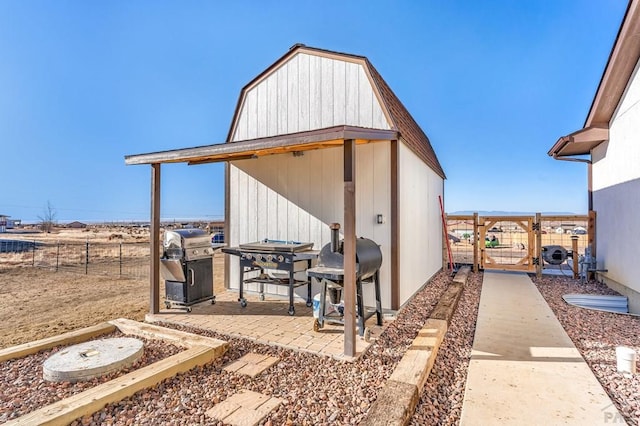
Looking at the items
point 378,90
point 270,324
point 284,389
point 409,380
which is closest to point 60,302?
point 270,324

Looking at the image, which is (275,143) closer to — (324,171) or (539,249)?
(324,171)

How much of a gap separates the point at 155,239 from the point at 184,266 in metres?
0.59

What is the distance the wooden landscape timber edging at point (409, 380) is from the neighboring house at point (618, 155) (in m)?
4.06

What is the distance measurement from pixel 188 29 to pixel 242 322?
13156mm

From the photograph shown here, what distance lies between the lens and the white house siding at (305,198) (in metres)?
4.75

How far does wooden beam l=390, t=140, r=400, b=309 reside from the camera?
181 inches

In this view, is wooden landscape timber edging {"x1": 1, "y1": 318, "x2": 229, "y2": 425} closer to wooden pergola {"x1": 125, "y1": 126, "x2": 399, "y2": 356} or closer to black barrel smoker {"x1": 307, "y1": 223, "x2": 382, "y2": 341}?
wooden pergola {"x1": 125, "y1": 126, "x2": 399, "y2": 356}

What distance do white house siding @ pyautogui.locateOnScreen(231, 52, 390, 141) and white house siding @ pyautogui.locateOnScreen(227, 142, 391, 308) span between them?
1.79ft

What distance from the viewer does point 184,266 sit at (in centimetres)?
484

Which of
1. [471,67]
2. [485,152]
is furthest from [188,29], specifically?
[485,152]

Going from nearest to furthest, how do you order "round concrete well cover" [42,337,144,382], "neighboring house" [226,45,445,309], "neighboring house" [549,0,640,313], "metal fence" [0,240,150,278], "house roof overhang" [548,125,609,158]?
"round concrete well cover" [42,337,144,382] → "neighboring house" [226,45,445,309] → "neighboring house" [549,0,640,313] → "house roof overhang" [548,125,609,158] → "metal fence" [0,240,150,278]

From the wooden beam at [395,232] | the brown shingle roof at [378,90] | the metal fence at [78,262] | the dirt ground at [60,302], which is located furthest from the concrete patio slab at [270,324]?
the metal fence at [78,262]

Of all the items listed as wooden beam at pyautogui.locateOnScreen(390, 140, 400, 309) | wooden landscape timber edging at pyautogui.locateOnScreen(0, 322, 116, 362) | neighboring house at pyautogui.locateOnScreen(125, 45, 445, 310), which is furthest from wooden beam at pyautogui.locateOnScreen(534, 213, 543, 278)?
wooden landscape timber edging at pyautogui.locateOnScreen(0, 322, 116, 362)

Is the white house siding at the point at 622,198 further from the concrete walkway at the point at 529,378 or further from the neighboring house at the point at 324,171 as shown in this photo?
the neighboring house at the point at 324,171
